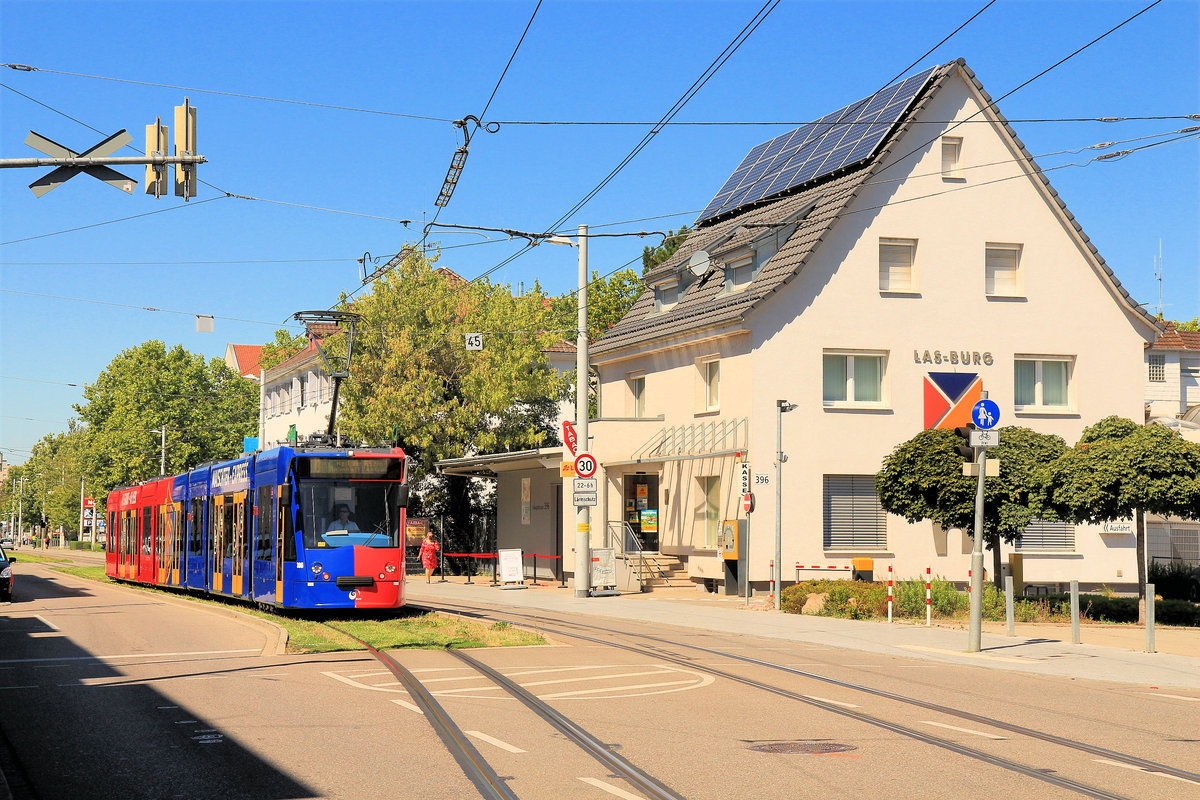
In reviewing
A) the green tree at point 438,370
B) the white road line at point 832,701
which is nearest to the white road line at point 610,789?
the white road line at point 832,701

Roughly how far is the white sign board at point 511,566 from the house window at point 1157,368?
33.9 metres

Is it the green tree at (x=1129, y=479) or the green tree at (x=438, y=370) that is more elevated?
the green tree at (x=438, y=370)

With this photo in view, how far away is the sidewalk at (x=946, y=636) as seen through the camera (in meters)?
17.0

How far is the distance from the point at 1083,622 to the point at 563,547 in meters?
17.1

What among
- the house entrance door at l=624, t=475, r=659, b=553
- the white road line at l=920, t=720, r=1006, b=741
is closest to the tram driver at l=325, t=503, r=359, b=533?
the white road line at l=920, t=720, r=1006, b=741

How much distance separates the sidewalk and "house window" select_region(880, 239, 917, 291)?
10013mm

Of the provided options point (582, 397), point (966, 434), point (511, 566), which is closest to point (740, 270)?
point (582, 397)

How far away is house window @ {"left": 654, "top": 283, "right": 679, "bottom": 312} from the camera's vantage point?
40344 mm

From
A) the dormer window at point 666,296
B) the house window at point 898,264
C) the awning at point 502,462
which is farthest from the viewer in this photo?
the dormer window at point 666,296

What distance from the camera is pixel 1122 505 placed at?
24.5 meters

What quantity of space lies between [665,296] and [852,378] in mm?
8783

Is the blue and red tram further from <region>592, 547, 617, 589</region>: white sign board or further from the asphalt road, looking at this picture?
<region>592, 547, 617, 589</region>: white sign board

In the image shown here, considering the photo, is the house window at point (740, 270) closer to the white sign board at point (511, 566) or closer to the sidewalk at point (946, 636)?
the sidewalk at point (946, 636)

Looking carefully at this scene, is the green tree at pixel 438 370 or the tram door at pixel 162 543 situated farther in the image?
the green tree at pixel 438 370
